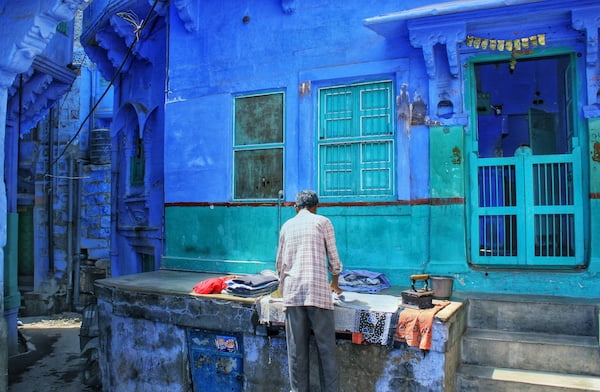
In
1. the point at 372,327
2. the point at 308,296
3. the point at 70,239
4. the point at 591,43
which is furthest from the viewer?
the point at 70,239

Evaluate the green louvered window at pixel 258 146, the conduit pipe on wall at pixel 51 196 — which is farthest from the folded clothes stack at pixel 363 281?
the conduit pipe on wall at pixel 51 196

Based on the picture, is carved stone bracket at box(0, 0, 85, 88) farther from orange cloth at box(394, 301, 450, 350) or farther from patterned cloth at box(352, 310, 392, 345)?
orange cloth at box(394, 301, 450, 350)

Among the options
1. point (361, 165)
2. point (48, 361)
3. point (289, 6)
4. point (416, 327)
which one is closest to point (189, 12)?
point (289, 6)

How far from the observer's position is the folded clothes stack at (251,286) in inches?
226

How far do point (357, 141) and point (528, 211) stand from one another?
2238mm

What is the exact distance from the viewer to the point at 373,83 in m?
6.69

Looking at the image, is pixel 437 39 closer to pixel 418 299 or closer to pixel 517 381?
pixel 418 299

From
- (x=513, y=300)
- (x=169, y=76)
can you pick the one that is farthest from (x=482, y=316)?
(x=169, y=76)

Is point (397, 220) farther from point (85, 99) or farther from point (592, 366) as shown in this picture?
point (85, 99)

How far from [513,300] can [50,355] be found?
909 cm

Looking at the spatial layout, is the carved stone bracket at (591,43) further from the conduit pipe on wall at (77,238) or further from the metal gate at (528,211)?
the conduit pipe on wall at (77,238)

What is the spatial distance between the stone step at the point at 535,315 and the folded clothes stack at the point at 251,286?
88.1 inches

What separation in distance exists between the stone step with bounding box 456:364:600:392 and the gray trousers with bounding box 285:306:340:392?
4.28 feet

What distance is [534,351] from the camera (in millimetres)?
4977
